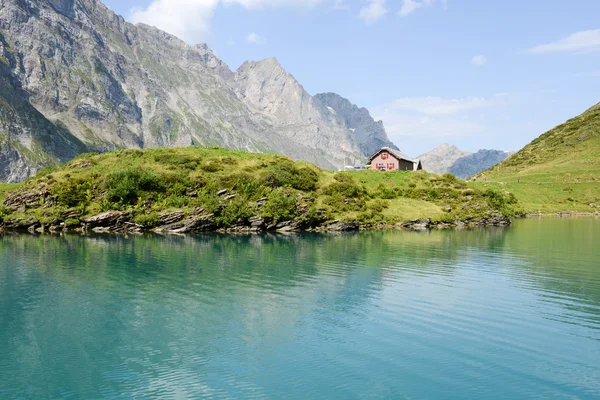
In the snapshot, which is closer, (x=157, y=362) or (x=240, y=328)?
(x=157, y=362)

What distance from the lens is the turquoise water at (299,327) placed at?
22.0 m

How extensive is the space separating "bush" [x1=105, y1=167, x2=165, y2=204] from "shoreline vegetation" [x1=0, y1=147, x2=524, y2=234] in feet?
0.68

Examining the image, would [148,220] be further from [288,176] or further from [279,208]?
[288,176]

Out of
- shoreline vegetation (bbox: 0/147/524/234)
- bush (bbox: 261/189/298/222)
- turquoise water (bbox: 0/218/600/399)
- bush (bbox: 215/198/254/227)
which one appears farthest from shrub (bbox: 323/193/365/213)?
turquoise water (bbox: 0/218/600/399)

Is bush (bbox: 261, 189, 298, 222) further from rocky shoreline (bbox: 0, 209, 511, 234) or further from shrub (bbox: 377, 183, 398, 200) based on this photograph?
shrub (bbox: 377, 183, 398, 200)

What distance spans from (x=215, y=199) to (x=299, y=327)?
70.3 m

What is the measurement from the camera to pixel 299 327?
99.5 feet

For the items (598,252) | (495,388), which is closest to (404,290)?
(495,388)

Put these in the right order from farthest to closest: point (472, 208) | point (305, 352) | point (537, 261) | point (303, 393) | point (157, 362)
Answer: point (472, 208) < point (537, 261) < point (305, 352) < point (157, 362) < point (303, 393)

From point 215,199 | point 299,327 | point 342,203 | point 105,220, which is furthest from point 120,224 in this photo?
point 299,327

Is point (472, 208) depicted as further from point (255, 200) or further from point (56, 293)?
point (56, 293)

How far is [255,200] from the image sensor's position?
102 metres

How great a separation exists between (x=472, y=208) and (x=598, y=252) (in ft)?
183

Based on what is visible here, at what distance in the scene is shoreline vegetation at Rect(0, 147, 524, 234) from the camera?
94812mm
